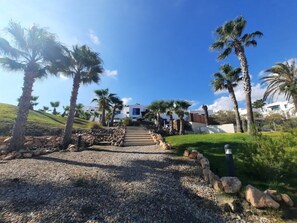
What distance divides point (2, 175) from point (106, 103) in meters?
30.1

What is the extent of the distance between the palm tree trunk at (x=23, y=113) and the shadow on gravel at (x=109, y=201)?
607cm

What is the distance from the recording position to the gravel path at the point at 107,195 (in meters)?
3.18

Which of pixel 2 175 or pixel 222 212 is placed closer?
pixel 222 212

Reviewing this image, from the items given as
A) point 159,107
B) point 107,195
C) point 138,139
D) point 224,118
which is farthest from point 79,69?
point 224,118

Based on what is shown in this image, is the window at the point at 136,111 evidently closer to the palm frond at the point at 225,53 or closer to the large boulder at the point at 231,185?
the palm frond at the point at 225,53

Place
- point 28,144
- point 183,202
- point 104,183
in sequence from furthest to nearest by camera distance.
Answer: point 28,144 < point 104,183 < point 183,202

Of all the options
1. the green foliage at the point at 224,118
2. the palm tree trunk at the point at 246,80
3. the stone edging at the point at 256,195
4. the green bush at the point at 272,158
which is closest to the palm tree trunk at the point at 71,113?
the stone edging at the point at 256,195

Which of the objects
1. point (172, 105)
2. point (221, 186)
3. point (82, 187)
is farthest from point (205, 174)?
point (172, 105)

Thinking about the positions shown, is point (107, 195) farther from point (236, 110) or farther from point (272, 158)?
point (236, 110)

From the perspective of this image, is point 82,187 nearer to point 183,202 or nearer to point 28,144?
point 183,202

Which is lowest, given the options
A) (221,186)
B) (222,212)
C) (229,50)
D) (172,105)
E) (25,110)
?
(222,212)

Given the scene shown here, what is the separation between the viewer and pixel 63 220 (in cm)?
300

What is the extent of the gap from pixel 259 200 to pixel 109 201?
289 cm

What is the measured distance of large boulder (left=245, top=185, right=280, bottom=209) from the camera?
3414 millimetres
